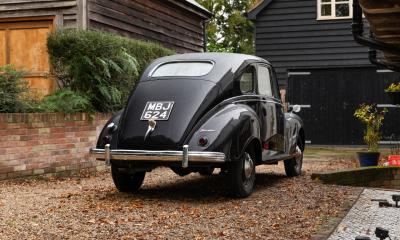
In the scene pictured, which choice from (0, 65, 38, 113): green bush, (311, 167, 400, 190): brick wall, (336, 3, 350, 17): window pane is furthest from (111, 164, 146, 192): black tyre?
(336, 3, 350, 17): window pane

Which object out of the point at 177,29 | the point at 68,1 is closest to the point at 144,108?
the point at 68,1

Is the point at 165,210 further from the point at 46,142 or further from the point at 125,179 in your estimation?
the point at 46,142

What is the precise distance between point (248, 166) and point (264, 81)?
5.88 feet

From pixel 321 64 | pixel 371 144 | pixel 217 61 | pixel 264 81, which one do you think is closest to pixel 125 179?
pixel 217 61

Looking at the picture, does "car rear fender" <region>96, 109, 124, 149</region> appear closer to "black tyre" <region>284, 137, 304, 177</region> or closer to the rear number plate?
the rear number plate

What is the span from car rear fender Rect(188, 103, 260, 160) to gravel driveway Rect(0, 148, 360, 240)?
69cm

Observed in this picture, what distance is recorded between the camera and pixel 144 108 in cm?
777

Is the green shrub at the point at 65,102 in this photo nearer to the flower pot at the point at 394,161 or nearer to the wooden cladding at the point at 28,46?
the wooden cladding at the point at 28,46

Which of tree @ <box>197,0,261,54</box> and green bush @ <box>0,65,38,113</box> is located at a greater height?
tree @ <box>197,0,261,54</box>

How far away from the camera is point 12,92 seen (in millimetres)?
9586

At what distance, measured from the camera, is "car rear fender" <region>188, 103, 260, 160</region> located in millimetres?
7176

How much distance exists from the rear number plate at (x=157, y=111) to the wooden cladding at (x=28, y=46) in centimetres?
607

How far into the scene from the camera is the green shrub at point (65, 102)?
408 inches

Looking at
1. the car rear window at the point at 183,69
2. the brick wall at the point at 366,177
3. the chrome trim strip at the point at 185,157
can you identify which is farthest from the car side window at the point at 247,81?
the brick wall at the point at 366,177
